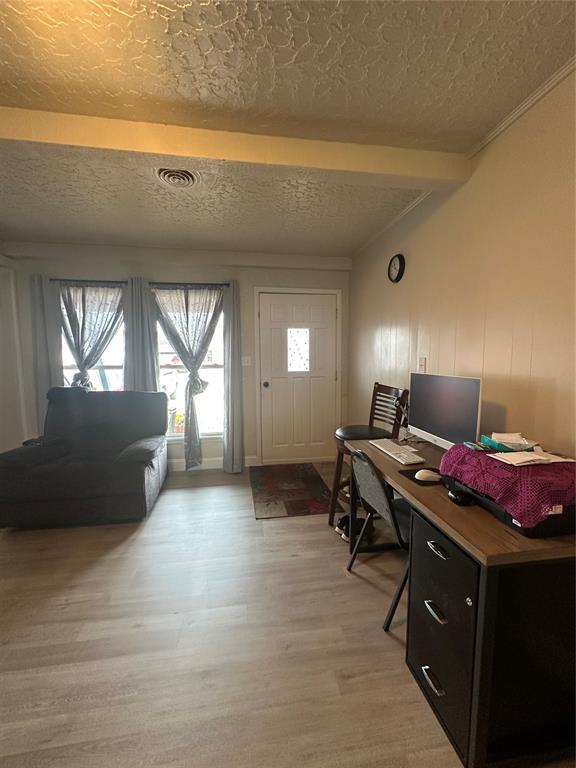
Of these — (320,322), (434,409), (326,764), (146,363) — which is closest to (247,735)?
(326,764)

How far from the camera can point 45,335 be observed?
10.8 ft

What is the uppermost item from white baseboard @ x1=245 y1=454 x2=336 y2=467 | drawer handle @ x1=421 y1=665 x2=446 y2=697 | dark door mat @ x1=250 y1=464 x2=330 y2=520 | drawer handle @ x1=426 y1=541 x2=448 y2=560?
drawer handle @ x1=426 y1=541 x2=448 y2=560

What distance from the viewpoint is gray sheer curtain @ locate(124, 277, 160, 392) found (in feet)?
11.1

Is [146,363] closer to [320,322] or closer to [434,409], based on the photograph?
[320,322]

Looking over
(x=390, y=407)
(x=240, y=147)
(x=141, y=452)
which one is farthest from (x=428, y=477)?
(x=141, y=452)

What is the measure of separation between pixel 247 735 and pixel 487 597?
3.23ft

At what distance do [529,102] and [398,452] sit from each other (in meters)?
1.75

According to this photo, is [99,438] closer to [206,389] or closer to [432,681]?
[206,389]

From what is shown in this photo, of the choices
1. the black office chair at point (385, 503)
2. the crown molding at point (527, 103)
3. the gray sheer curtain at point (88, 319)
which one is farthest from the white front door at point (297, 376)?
the black office chair at point (385, 503)

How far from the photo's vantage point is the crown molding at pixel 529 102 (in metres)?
1.26

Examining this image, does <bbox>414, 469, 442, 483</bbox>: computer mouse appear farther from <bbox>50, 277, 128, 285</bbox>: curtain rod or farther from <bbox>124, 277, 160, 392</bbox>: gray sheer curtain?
<bbox>50, 277, 128, 285</bbox>: curtain rod

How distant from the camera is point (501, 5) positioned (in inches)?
41.0

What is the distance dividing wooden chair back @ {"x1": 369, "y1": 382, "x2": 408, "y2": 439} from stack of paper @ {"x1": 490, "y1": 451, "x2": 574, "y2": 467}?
46.1 inches

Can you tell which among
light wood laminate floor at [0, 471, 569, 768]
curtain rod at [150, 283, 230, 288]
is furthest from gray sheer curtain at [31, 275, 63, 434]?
light wood laminate floor at [0, 471, 569, 768]
